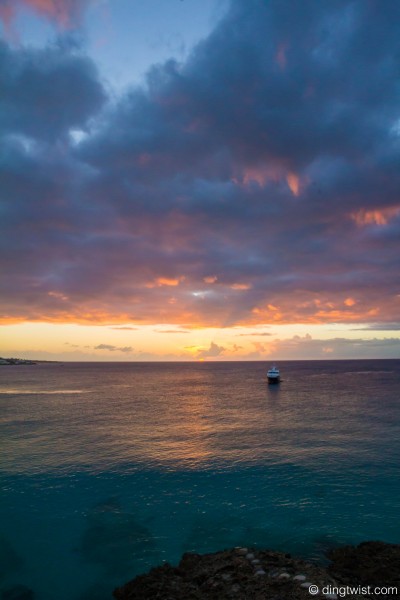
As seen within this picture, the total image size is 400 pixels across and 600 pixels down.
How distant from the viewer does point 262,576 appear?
18.8 metres

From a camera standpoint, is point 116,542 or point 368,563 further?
point 116,542

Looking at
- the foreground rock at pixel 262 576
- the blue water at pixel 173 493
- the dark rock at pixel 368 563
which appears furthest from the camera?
the blue water at pixel 173 493

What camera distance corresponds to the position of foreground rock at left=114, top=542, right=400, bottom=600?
17391 millimetres

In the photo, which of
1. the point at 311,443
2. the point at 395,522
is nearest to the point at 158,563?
the point at 395,522

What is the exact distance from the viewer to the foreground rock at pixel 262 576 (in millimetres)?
17391

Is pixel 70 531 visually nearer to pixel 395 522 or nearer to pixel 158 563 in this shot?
pixel 158 563

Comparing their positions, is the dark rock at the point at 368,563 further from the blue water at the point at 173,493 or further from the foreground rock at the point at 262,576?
the blue water at the point at 173,493

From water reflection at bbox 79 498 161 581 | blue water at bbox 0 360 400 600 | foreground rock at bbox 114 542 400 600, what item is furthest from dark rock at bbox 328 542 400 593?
water reflection at bbox 79 498 161 581

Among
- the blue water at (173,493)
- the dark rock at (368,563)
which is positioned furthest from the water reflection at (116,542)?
the dark rock at (368,563)

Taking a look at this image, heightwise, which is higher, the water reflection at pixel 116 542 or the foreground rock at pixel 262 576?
the foreground rock at pixel 262 576

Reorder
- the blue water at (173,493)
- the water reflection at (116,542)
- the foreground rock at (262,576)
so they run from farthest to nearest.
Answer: the blue water at (173,493) < the water reflection at (116,542) < the foreground rock at (262,576)

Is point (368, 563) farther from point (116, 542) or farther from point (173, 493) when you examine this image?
point (173, 493)

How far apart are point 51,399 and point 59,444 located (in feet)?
201

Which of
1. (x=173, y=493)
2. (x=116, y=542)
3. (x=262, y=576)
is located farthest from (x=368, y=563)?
(x=173, y=493)
